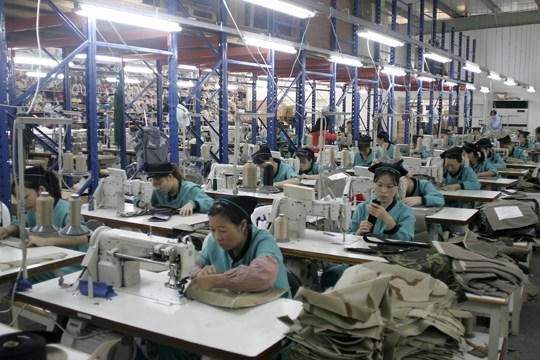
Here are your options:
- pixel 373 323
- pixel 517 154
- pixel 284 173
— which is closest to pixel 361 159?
pixel 284 173

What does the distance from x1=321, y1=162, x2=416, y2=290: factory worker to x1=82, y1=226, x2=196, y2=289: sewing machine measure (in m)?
1.54

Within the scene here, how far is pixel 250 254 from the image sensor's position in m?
2.93

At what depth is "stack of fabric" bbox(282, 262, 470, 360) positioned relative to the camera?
6.74 feet

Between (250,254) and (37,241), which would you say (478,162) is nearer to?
(250,254)

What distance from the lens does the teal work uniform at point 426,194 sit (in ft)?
17.5

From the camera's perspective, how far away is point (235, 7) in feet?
26.8

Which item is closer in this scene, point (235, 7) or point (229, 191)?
point (229, 191)

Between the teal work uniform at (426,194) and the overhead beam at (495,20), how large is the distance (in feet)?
46.3

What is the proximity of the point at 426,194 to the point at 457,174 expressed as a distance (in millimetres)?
1602

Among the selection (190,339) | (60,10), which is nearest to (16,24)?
(60,10)

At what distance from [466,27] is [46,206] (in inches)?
731

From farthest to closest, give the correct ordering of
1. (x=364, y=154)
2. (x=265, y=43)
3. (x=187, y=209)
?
1. (x=364, y=154)
2. (x=265, y=43)
3. (x=187, y=209)

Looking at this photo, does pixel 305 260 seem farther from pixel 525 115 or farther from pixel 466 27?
pixel 525 115

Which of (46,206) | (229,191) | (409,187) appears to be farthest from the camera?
(229,191)
